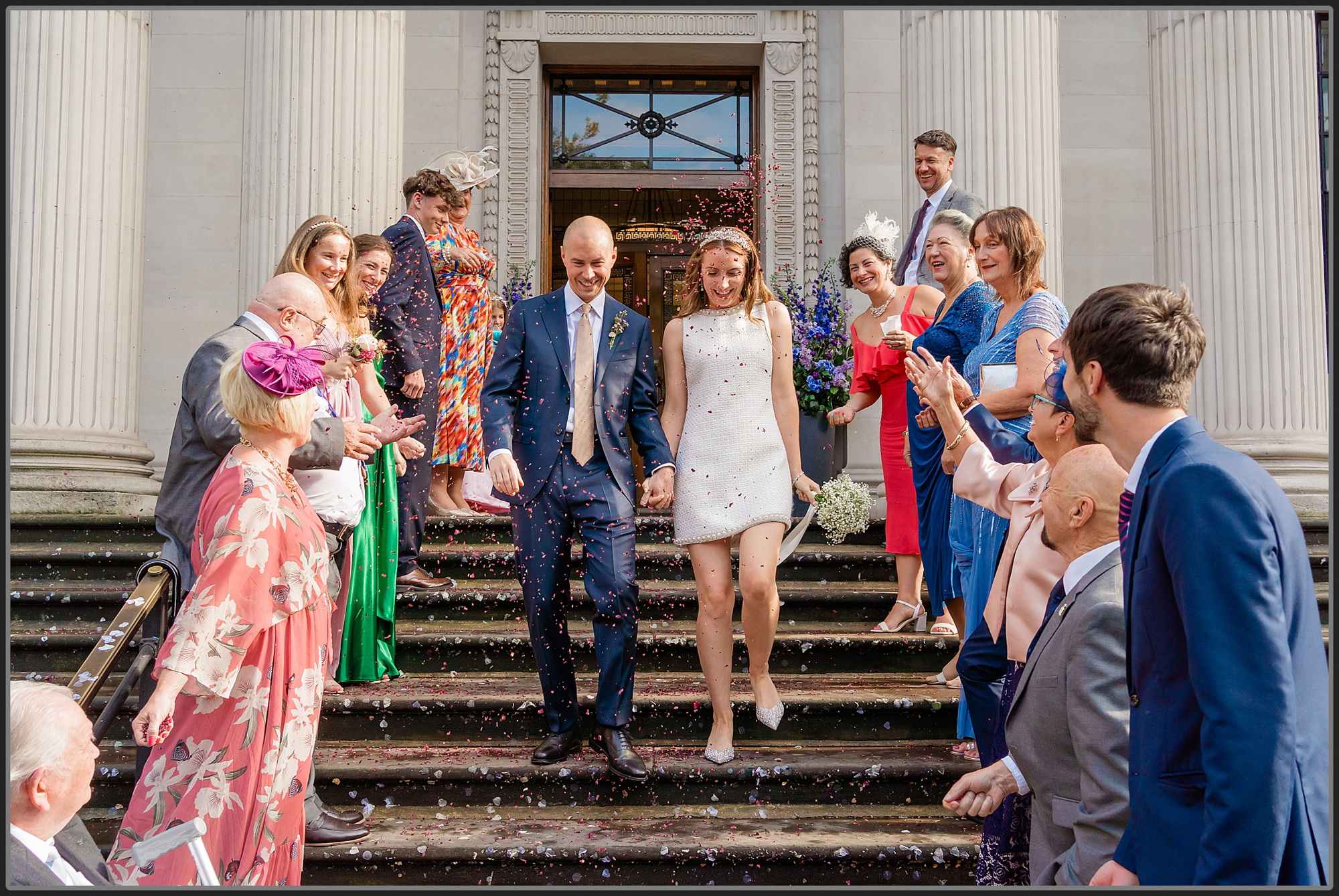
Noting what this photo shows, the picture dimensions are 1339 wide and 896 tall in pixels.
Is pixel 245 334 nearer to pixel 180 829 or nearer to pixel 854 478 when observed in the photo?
pixel 180 829

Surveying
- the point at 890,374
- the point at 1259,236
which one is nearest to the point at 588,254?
the point at 890,374

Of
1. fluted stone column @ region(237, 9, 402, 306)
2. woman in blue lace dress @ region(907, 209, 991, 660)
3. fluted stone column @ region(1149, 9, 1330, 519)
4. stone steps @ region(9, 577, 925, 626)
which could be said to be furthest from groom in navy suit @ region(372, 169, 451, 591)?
fluted stone column @ region(1149, 9, 1330, 519)

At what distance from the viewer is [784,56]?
9234mm

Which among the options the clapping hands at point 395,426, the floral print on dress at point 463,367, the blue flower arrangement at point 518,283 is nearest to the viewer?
the clapping hands at point 395,426

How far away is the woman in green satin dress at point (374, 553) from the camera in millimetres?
4340

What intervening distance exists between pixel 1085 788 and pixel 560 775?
226 cm

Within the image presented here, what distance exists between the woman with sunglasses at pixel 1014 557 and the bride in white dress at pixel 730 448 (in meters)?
1.09

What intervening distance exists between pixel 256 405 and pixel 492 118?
23.9 ft

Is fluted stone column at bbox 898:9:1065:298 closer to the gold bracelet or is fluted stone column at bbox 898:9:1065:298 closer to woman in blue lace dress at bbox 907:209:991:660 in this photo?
woman in blue lace dress at bbox 907:209:991:660

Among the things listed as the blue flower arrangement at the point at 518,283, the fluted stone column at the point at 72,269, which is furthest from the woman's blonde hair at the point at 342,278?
the blue flower arrangement at the point at 518,283

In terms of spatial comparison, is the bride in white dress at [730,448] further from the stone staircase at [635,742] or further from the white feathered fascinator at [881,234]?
the white feathered fascinator at [881,234]

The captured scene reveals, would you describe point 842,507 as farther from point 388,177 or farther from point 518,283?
point 518,283

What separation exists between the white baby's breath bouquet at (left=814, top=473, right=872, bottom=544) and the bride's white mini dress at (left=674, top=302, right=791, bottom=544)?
2.62 feet

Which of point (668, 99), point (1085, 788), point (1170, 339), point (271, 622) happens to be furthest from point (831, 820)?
point (668, 99)
